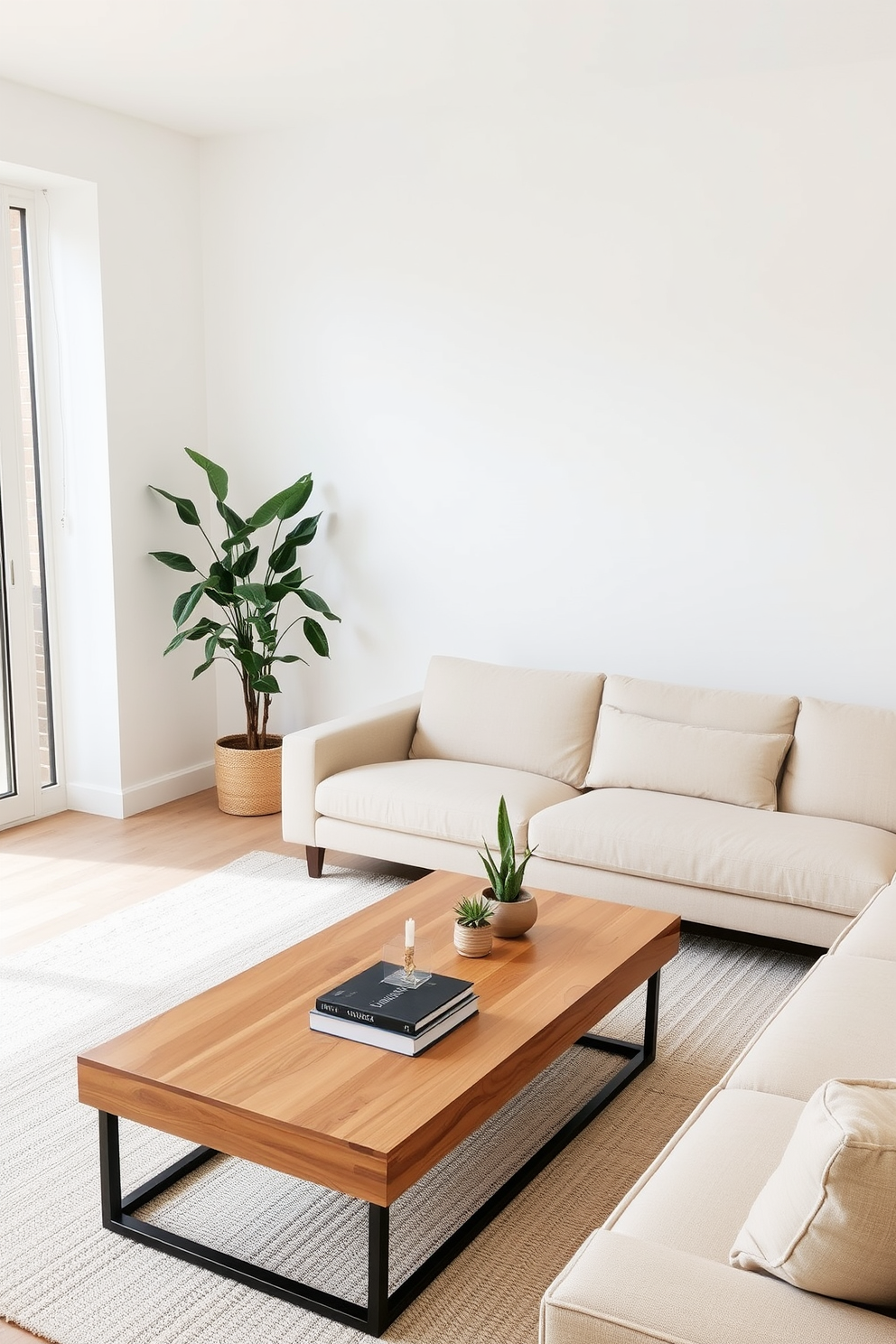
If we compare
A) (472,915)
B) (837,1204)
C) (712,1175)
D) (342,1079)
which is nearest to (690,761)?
(472,915)

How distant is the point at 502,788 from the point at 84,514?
210 centimetres

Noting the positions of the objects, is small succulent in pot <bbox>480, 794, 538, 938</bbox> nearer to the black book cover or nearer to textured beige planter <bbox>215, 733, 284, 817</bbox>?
the black book cover

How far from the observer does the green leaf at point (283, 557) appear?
489cm

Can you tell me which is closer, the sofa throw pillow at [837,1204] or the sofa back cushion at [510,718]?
the sofa throw pillow at [837,1204]

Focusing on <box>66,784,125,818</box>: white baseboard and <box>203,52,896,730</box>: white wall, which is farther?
<box>66,784,125,818</box>: white baseboard

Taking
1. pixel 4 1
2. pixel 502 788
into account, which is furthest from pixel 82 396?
pixel 502 788

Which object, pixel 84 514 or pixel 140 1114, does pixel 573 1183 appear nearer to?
pixel 140 1114

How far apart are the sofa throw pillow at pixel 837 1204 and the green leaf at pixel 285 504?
373 centimetres

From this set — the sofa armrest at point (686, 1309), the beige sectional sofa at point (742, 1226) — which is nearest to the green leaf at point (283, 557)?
the beige sectional sofa at point (742, 1226)

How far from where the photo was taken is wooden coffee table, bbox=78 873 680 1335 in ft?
6.52

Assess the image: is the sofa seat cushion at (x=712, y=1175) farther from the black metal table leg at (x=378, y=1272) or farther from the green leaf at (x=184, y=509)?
the green leaf at (x=184, y=509)

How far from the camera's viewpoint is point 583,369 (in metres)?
4.46

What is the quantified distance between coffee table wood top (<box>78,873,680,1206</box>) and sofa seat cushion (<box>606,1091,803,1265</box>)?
0.38 metres

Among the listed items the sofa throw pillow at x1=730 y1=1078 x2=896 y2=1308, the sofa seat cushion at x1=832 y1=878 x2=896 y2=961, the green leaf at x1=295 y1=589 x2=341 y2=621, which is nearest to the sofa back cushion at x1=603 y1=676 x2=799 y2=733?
the sofa seat cushion at x1=832 y1=878 x2=896 y2=961
